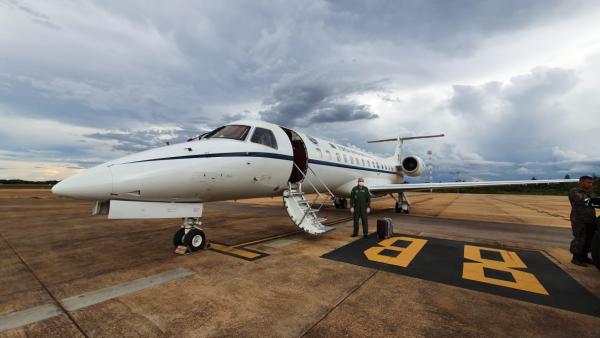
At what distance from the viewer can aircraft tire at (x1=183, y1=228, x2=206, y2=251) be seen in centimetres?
613

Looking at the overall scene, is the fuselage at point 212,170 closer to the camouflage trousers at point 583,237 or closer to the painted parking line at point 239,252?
the painted parking line at point 239,252

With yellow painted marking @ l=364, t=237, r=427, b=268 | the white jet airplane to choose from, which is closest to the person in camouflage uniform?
yellow painted marking @ l=364, t=237, r=427, b=268

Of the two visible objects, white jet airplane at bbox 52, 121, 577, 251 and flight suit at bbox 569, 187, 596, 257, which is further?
flight suit at bbox 569, 187, 596, 257

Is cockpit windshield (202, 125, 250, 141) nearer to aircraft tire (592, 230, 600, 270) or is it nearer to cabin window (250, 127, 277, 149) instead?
cabin window (250, 127, 277, 149)

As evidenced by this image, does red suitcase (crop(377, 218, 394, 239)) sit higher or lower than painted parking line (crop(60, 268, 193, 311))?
higher

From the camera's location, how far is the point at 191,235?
6.20 m

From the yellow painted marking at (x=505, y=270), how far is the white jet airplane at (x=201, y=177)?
11.4 ft

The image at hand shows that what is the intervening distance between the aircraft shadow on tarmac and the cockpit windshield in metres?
3.60

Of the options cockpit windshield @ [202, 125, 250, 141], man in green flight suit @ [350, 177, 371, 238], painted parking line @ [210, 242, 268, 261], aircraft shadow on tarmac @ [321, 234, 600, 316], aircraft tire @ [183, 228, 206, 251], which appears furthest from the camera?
man in green flight suit @ [350, 177, 371, 238]

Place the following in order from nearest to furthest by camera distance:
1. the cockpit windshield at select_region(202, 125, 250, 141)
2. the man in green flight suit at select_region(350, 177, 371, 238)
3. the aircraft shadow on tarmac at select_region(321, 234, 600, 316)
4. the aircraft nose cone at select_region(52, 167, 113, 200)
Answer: the aircraft shadow on tarmac at select_region(321, 234, 600, 316) → the aircraft nose cone at select_region(52, 167, 113, 200) → the cockpit windshield at select_region(202, 125, 250, 141) → the man in green flight suit at select_region(350, 177, 371, 238)

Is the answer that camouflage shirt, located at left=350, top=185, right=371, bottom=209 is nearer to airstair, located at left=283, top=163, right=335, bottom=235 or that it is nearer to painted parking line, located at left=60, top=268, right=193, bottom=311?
airstair, located at left=283, top=163, right=335, bottom=235

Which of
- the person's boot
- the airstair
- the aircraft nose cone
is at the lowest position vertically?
the person's boot

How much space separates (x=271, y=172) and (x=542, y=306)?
18.9 feet

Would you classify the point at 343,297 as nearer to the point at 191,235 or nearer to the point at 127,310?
the point at 127,310
